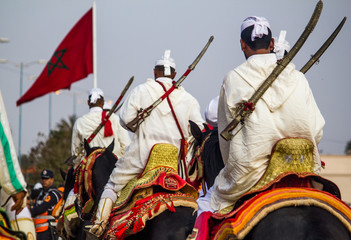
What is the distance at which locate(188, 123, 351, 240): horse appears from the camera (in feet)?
15.4

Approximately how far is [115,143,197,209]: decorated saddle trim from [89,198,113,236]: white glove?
0.47ft

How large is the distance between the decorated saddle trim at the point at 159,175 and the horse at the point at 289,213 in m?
2.62

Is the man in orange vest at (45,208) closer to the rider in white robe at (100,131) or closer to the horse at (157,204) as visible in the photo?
the rider in white robe at (100,131)

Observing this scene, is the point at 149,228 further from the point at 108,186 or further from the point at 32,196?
the point at 32,196

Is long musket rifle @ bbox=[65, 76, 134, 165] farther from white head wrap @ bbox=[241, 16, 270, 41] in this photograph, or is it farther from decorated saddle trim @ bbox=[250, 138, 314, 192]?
decorated saddle trim @ bbox=[250, 138, 314, 192]

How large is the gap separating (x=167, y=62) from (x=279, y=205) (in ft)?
14.7

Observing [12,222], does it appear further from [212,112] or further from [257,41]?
[212,112]

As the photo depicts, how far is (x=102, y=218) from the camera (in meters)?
8.45

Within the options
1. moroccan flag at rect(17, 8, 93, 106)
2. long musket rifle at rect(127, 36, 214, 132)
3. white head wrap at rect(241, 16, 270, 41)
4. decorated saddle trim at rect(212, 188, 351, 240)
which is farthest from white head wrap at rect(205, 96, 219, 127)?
moroccan flag at rect(17, 8, 93, 106)

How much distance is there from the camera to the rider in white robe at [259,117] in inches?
205

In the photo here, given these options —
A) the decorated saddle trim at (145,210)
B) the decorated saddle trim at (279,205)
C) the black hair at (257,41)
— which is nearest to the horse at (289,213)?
the decorated saddle trim at (279,205)

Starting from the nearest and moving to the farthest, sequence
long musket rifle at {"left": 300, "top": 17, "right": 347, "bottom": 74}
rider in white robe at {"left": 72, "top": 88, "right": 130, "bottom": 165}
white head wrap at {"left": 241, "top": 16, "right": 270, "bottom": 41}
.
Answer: white head wrap at {"left": 241, "top": 16, "right": 270, "bottom": 41}
long musket rifle at {"left": 300, "top": 17, "right": 347, "bottom": 74}
rider in white robe at {"left": 72, "top": 88, "right": 130, "bottom": 165}

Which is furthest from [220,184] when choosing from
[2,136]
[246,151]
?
[2,136]

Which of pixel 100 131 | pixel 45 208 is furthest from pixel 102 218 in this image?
pixel 45 208
